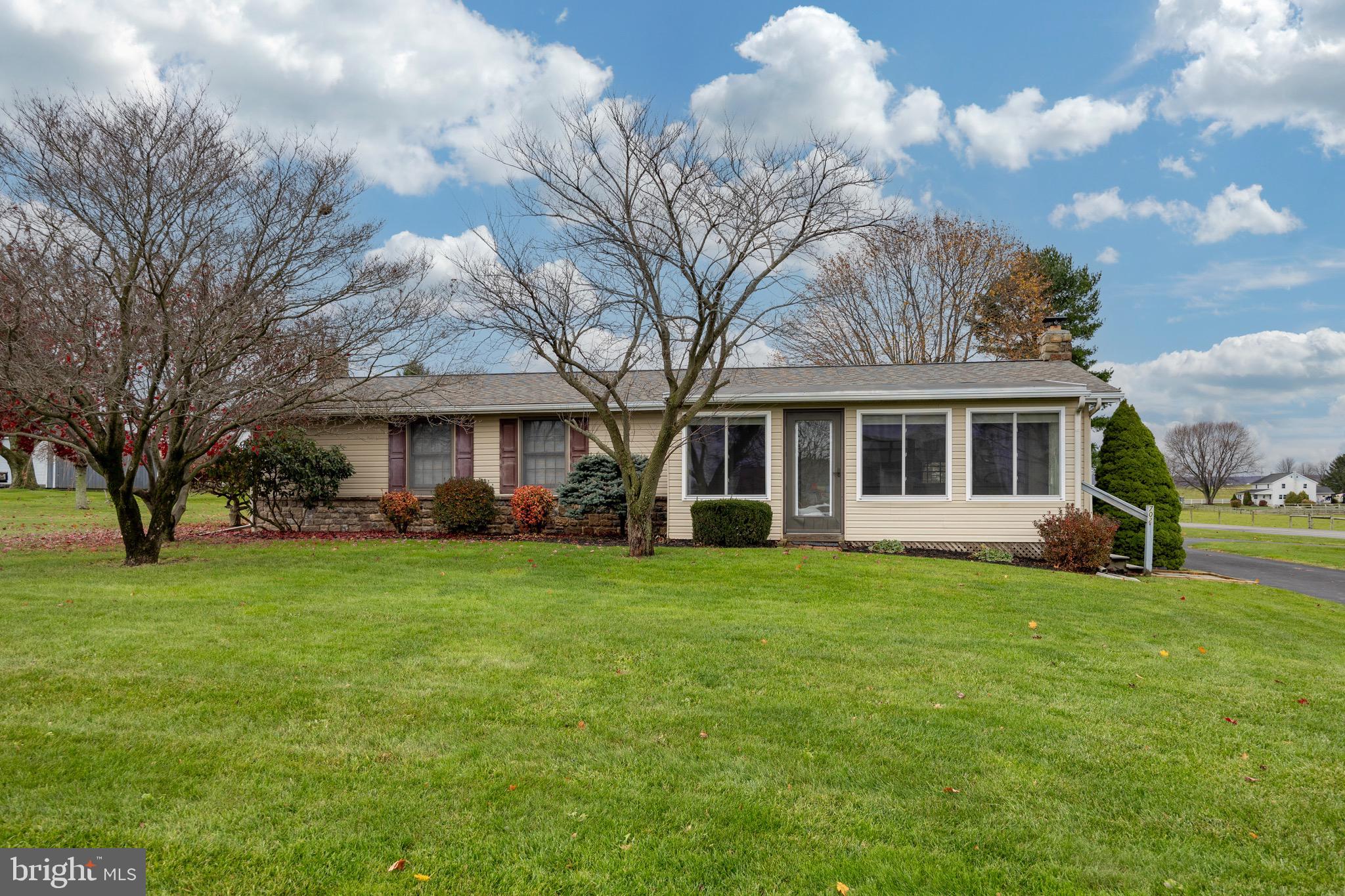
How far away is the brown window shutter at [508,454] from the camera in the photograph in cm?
1567

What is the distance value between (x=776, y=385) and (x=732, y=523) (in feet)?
10.0

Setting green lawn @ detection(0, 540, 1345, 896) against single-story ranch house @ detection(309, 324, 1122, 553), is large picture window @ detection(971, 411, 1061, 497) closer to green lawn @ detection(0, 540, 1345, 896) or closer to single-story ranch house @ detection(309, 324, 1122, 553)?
single-story ranch house @ detection(309, 324, 1122, 553)

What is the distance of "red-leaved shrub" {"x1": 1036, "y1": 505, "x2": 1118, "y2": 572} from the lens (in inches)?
455

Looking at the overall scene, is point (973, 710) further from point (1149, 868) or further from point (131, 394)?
point (131, 394)

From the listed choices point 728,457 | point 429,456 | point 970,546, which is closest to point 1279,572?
point 970,546

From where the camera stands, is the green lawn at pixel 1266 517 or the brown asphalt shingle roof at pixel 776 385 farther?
the green lawn at pixel 1266 517

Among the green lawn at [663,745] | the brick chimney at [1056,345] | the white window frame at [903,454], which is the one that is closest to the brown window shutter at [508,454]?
the white window frame at [903,454]

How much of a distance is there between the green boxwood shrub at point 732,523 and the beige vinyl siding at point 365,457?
23.2 feet

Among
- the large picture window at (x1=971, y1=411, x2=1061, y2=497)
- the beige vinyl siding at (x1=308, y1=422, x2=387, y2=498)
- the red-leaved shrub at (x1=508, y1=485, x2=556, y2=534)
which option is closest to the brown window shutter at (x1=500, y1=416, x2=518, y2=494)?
the red-leaved shrub at (x1=508, y1=485, x2=556, y2=534)

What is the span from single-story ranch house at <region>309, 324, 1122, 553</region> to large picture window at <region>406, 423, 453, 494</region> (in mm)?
675

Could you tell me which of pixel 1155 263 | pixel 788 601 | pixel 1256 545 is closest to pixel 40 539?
pixel 788 601

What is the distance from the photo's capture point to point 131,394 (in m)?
9.86

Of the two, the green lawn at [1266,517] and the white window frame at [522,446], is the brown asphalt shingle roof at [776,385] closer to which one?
the white window frame at [522,446]

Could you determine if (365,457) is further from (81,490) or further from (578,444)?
(81,490)
